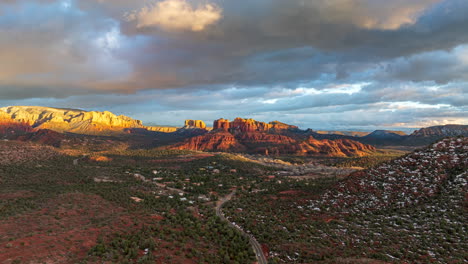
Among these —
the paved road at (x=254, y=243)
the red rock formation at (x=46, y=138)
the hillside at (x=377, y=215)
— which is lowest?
the paved road at (x=254, y=243)

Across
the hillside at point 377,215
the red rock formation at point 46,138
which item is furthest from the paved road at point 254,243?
the red rock formation at point 46,138

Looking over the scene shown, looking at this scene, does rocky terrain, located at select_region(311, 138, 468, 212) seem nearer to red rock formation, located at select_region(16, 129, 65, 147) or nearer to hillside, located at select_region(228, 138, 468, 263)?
hillside, located at select_region(228, 138, 468, 263)

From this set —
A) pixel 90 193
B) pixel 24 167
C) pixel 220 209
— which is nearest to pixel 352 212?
pixel 220 209

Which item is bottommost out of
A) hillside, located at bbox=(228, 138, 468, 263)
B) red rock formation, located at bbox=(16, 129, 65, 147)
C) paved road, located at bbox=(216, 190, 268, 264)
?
paved road, located at bbox=(216, 190, 268, 264)

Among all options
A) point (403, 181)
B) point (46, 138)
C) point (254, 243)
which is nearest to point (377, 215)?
point (403, 181)

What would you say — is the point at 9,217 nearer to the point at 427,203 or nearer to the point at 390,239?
the point at 390,239

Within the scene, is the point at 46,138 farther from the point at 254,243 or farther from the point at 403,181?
the point at 403,181

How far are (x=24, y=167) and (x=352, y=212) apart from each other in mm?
87051

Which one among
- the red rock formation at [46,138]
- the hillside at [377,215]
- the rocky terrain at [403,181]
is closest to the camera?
the hillside at [377,215]

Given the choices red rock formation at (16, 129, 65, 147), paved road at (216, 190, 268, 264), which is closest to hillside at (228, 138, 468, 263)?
paved road at (216, 190, 268, 264)

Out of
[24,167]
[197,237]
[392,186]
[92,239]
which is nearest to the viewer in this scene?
[92,239]

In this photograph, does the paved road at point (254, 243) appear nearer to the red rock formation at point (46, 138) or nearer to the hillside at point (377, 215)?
the hillside at point (377, 215)

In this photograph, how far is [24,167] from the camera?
70500 mm

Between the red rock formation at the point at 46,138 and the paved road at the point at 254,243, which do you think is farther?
the red rock formation at the point at 46,138
